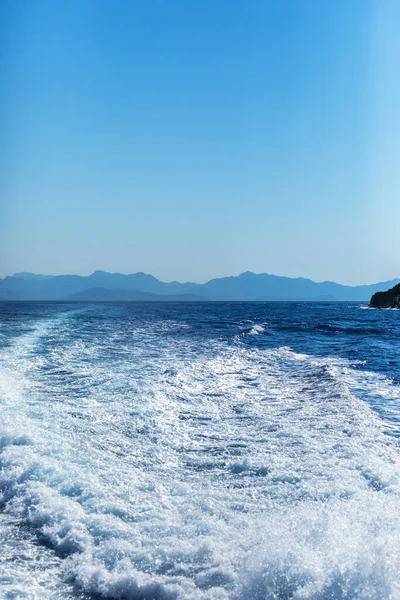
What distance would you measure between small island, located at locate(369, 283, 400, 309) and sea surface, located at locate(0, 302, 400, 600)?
77.4m

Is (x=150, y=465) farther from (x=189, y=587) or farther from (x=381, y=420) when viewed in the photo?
(x=381, y=420)

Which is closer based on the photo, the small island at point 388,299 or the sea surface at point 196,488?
the sea surface at point 196,488

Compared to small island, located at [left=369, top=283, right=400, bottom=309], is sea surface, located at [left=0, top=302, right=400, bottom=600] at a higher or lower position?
lower

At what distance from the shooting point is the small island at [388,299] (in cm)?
8212

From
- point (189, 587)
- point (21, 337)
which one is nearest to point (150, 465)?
point (189, 587)

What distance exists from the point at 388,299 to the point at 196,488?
91214 millimetres

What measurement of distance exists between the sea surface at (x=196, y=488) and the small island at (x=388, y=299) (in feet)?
254

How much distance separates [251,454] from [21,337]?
57.2 ft

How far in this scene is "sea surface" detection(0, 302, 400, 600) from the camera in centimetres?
362

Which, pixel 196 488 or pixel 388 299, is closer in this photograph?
pixel 196 488

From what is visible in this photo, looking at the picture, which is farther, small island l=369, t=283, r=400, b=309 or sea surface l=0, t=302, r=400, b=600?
small island l=369, t=283, r=400, b=309

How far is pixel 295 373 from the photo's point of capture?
Result: 552 inches

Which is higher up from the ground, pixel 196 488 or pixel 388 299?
pixel 388 299

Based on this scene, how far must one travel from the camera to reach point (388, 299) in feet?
285
